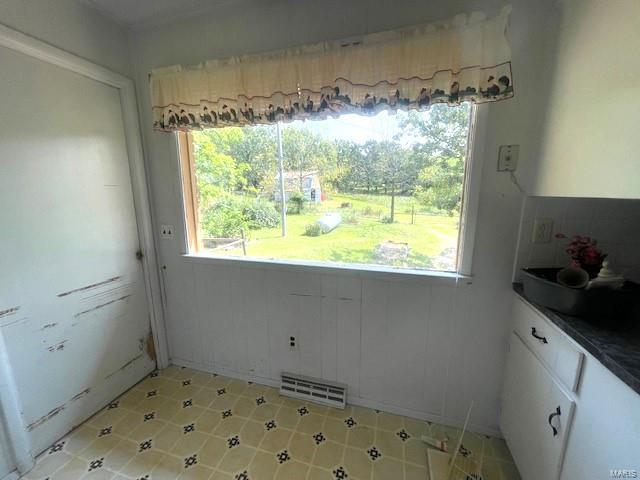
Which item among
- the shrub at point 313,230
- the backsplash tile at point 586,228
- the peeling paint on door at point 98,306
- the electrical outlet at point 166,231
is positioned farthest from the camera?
the electrical outlet at point 166,231

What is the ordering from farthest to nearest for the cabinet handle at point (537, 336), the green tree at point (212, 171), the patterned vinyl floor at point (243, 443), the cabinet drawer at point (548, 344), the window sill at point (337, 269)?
the green tree at point (212, 171) < the window sill at point (337, 269) < the patterned vinyl floor at point (243, 443) < the cabinet handle at point (537, 336) < the cabinet drawer at point (548, 344)

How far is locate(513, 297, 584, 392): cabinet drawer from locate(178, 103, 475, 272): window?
14.8 inches

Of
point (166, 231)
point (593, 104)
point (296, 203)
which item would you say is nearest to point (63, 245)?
point (166, 231)

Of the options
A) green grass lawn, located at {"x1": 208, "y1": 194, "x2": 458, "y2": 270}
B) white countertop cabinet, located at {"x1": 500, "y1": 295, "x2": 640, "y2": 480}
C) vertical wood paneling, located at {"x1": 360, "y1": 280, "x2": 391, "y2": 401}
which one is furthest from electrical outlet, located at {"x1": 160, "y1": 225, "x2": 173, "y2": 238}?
white countertop cabinet, located at {"x1": 500, "y1": 295, "x2": 640, "y2": 480}

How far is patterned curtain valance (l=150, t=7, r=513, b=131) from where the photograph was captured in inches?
44.6

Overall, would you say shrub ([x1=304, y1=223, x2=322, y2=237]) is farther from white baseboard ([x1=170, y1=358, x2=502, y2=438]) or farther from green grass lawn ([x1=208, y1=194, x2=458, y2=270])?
white baseboard ([x1=170, y1=358, x2=502, y2=438])

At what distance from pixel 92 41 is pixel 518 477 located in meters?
3.24

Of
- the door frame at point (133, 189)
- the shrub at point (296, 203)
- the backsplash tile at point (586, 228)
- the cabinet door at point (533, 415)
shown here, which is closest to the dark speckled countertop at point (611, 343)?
the cabinet door at point (533, 415)

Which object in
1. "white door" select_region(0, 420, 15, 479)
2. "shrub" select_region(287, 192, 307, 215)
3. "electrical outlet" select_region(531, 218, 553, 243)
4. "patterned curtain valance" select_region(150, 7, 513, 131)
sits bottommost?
"white door" select_region(0, 420, 15, 479)

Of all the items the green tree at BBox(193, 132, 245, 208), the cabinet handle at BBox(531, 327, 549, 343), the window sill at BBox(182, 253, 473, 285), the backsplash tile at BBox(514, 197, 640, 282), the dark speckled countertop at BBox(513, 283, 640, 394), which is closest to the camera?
the dark speckled countertop at BBox(513, 283, 640, 394)

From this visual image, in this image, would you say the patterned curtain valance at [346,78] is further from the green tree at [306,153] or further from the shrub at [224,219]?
the shrub at [224,219]

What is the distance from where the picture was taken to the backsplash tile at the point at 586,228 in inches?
47.1

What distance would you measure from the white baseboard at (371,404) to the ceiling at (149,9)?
2.36 metres

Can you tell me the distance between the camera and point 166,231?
1884 mm
